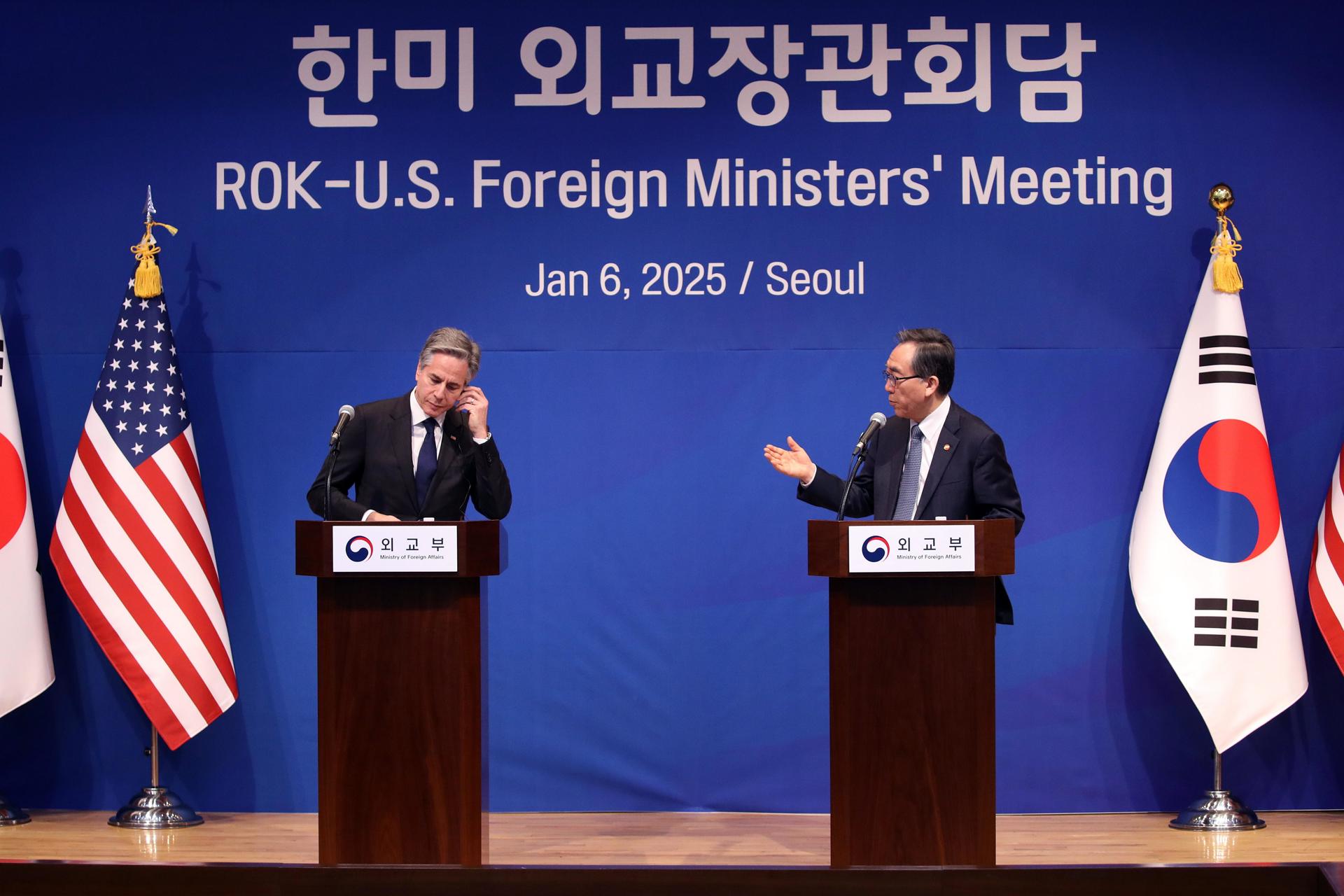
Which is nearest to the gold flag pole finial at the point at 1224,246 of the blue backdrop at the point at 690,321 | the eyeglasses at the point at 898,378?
the blue backdrop at the point at 690,321

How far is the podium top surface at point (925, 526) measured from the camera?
3.56 metres

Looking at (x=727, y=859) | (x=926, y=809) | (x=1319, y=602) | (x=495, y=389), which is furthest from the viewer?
(x=495, y=389)

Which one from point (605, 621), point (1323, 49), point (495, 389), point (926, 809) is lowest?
point (926, 809)

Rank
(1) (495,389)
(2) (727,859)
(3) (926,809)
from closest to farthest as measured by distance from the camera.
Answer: (3) (926,809) → (2) (727,859) → (1) (495,389)

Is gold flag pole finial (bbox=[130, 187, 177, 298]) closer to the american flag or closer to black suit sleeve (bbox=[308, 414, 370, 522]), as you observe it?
the american flag

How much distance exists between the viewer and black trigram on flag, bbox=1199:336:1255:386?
491cm

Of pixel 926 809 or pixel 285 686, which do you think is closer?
pixel 926 809

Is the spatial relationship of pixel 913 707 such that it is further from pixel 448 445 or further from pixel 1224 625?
pixel 1224 625

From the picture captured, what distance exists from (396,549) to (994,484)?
1.73 meters

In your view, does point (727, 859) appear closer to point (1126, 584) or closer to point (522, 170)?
point (1126, 584)

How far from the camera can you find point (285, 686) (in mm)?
5219

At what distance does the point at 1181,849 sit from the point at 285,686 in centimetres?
324

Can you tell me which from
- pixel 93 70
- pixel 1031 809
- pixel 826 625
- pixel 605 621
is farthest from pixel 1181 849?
pixel 93 70

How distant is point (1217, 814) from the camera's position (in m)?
4.84
